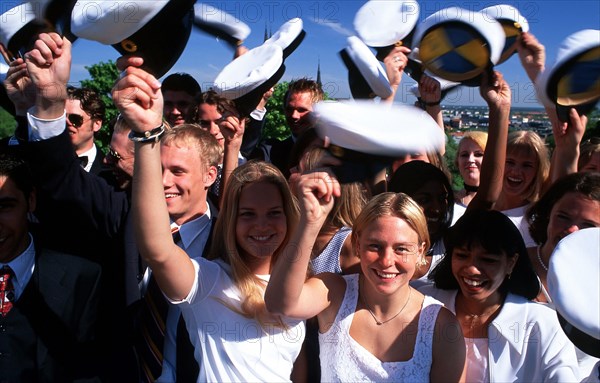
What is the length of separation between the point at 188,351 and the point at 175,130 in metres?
1.10

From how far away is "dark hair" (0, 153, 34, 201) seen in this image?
2.00 m

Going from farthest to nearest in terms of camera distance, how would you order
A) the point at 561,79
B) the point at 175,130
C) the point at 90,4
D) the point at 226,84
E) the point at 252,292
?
the point at 226,84 → the point at 175,130 → the point at 561,79 → the point at 252,292 → the point at 90,4

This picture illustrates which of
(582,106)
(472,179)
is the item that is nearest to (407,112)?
(582,106)

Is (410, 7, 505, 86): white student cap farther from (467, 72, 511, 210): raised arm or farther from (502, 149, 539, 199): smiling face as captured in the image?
(502, 149, 539, 199): smiling face

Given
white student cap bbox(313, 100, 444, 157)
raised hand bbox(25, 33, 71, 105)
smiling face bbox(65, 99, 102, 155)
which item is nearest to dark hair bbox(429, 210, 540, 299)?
white student cap bbox(313, 100, 444, 157)

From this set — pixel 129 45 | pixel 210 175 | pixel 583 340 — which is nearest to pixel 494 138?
pixel 583 340

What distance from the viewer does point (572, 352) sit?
1.98m

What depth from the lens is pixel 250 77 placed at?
2637 millimetres

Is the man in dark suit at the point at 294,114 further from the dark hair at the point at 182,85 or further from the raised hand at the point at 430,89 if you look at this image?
the raised hand at the point at 430,89

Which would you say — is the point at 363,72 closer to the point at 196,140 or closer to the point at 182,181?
the point at 196,140

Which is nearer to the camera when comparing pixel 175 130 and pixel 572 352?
pixel 572 352

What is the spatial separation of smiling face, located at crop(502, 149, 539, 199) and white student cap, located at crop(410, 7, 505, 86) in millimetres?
1079

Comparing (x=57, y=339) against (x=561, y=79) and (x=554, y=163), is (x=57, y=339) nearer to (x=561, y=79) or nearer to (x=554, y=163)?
(x=561, y=79)

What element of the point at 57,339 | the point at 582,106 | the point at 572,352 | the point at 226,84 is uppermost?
the point at 582,106
